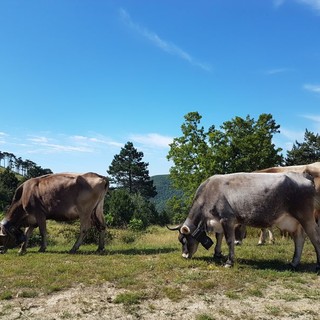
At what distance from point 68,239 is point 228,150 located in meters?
34.0

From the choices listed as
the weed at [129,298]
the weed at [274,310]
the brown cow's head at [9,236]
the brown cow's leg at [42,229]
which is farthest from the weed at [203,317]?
the brown cow's head at [9,236]

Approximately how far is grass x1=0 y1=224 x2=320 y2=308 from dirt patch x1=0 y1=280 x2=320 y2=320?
0.12 meters

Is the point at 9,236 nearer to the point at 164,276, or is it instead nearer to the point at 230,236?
the point at 164,276

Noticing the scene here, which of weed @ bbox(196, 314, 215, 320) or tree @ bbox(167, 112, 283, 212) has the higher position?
tree @ bbox(167, 112, 283, 212)

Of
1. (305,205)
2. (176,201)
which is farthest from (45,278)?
(176,201)

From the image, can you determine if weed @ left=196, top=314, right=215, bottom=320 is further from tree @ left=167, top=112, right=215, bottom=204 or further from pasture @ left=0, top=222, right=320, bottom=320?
tree @ left=167, top=112, right=215, bottom=204

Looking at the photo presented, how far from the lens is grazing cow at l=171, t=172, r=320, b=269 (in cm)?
988

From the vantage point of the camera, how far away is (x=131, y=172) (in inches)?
3807

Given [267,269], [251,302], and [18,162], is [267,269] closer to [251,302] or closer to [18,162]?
[251,302]

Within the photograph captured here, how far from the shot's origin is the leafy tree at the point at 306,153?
61.4m

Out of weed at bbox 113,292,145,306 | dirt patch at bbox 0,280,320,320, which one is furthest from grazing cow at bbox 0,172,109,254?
weed at bbox 113,292,145,306

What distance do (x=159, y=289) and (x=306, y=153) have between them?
5888cm

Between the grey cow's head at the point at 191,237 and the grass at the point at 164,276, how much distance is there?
0.38 meters

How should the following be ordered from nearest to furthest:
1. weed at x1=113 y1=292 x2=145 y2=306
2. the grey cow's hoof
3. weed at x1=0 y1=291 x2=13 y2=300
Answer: weed at x1=113 y1=292 x2=145 y2=306 < weed at x1=0 y1=291 x2=13 y2=300 < the grey cow's hoof
